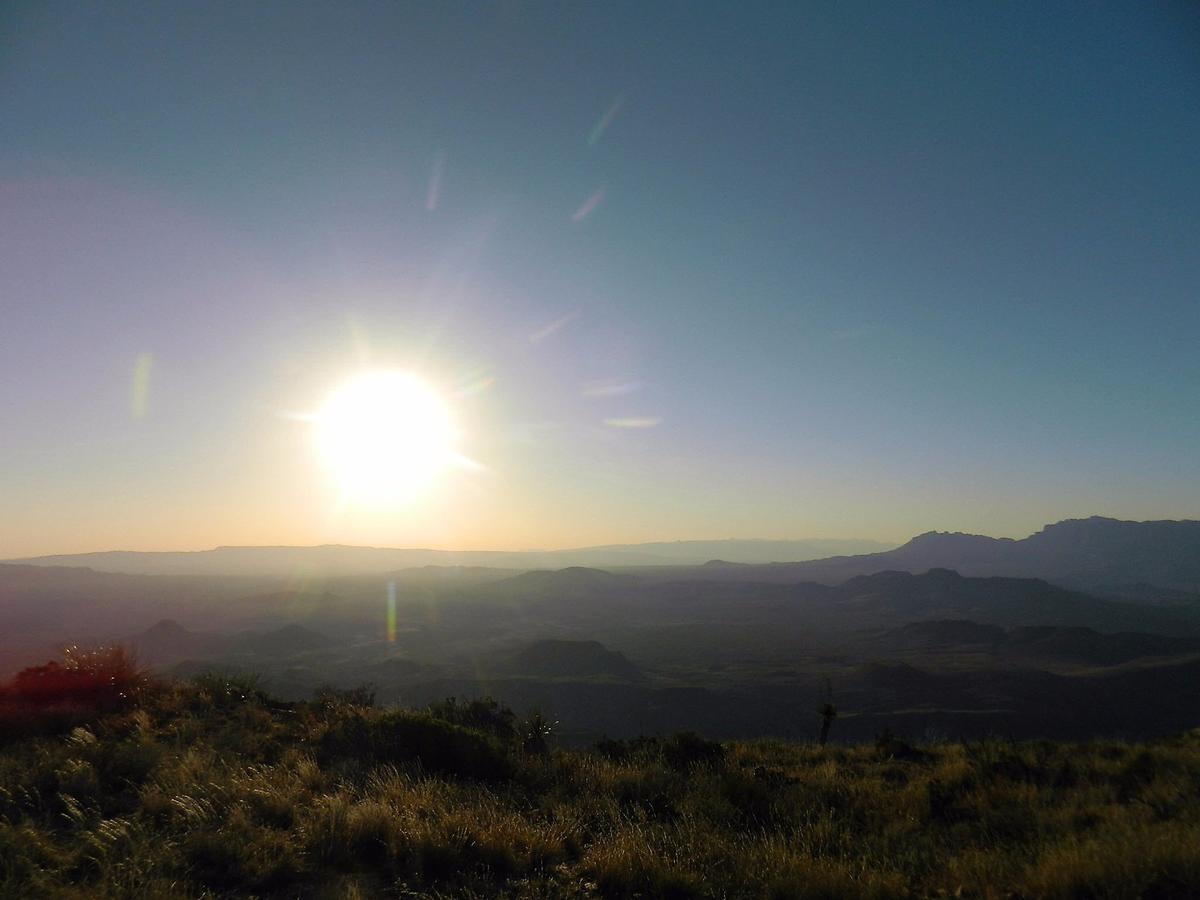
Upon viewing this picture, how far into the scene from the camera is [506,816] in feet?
22.3

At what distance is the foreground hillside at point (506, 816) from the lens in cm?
501

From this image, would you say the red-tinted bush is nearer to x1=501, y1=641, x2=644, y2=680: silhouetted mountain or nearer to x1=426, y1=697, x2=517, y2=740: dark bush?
x1=426, y1=697, x2=517, y2=740: dark bush

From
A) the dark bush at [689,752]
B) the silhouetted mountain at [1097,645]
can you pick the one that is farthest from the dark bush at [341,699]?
the silhouetted mountain at [1097,645]

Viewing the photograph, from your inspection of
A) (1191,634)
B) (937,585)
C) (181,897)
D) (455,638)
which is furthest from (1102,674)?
(937,585)

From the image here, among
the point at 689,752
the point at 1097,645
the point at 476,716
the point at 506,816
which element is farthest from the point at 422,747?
the point at 1097,645

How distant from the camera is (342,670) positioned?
319 ft

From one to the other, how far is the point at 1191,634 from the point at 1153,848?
178 metres

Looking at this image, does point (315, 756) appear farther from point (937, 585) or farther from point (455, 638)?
point (937, 585)

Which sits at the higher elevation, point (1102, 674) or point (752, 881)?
point (752, 881)

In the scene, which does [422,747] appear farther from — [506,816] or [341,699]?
[341,699]

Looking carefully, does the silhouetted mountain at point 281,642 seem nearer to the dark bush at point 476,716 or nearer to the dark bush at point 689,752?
the dark bush at point 476,716

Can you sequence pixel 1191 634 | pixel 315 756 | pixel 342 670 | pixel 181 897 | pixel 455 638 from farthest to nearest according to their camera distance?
pixel 455 638 < pixel 1191 634 < pixel 342 670 < pixel 315 756 < pixel 181 897

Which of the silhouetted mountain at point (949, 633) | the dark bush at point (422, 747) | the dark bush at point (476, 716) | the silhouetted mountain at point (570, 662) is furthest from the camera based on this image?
the silhouetted mountain at point (949, 633)

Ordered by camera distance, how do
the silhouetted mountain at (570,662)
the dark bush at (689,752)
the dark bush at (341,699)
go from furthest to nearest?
1. the silhouetted mountain at (570,662)
2. the dark bush at (341,699)
3. the dark bush at (689,752)
